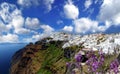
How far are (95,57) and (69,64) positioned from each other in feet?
6.66

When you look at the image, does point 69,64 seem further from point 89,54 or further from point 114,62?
point 114,62

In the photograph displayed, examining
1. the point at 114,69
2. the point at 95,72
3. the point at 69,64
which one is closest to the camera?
the point at 114,69

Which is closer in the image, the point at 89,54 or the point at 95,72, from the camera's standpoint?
the point at 95,72

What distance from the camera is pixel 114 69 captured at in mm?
12070

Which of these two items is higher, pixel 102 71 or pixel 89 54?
pixel 89 54

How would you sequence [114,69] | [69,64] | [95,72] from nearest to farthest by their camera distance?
[114,69]
[95,72]
[69,64]

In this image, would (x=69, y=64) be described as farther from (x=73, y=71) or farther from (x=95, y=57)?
(x=95, y=57)

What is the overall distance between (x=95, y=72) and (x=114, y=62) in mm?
1180

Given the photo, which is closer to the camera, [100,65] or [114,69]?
[114,69]

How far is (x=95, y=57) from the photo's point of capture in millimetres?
13469

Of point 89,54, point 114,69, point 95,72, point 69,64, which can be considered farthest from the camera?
point 69,64

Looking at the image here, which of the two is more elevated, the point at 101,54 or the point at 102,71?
the point at 101,54

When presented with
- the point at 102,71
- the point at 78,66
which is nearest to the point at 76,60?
the point at 78,66

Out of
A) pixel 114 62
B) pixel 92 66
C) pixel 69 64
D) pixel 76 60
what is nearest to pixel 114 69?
pixel 114 62
